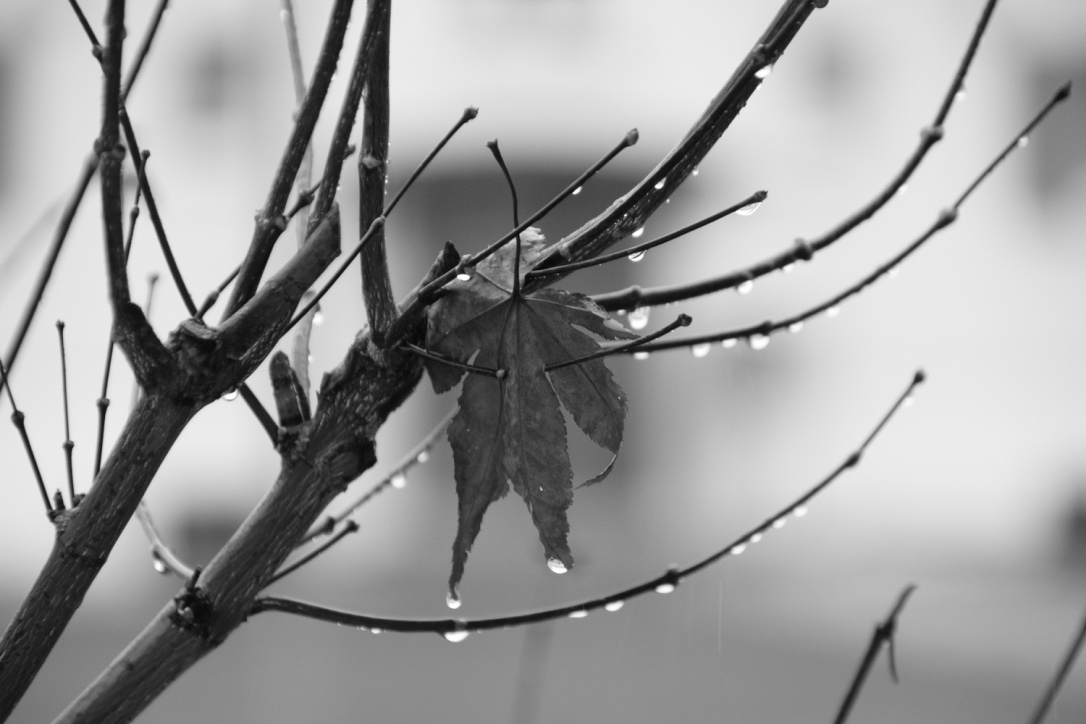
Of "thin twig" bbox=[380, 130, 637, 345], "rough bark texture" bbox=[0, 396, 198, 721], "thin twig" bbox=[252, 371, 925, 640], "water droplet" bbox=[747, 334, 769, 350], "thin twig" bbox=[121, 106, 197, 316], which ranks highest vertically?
"thin twig" bbox=[121, 106, 197, 316]

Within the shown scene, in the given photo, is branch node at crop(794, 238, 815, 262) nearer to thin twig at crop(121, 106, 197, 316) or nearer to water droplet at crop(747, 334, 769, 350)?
water droplet at crop(747, 334, 769, 350)

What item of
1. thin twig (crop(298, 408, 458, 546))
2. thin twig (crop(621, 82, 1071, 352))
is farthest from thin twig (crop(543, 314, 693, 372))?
thin twig (crop(298, 408, 458, 546))

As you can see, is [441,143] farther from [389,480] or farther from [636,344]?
[389,480]

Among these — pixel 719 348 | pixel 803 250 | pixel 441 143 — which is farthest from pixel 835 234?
pixel 719 348

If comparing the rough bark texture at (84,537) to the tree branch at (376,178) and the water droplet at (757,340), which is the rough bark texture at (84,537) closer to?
the tree branch at (376,178)

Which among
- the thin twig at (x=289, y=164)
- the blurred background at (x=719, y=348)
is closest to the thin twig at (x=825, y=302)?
the thin twig at (x=289, y=164)

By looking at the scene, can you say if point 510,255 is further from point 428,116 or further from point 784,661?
point 428,116

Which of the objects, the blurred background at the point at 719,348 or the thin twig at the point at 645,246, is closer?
the thin twig at the point at 645,246
